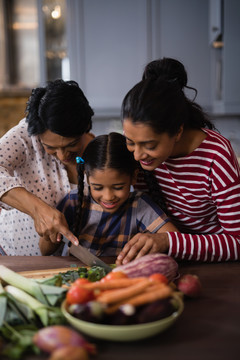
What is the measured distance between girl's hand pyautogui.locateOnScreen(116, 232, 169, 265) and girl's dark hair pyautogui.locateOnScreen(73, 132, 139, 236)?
0.92 ft

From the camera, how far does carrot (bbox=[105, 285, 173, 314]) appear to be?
2.52ft

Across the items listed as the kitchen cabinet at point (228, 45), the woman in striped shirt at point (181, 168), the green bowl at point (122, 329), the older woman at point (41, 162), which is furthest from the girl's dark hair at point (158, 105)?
the kitchen cabinet at point (228, 45)

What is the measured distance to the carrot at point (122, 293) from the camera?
2.53 ft

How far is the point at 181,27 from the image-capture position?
11.2 feet

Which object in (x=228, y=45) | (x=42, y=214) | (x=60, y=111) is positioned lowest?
(x=42, y=214)

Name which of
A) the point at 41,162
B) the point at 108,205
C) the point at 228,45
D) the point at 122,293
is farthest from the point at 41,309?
the point at 228,45

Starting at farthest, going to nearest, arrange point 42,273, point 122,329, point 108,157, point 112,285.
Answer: point 108,157, point 42,273, point 112,285, point 122,329

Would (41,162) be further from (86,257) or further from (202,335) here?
(202,335)

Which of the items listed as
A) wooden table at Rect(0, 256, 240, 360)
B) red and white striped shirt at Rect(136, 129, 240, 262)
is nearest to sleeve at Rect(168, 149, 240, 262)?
red and white striped shirt at Rect(136, 129, 240, 262)

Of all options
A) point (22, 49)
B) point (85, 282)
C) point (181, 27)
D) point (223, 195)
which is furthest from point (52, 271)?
point (22, 49)

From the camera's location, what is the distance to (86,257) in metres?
1.21

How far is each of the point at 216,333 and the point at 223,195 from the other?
56cm

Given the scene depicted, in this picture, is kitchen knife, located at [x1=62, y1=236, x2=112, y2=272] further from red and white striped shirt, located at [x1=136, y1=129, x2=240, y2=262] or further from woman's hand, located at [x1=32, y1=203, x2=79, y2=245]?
red and white striped shirt, located at [x1=136, y1=129, x2=240, y2=262]

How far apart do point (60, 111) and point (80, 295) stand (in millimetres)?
752
